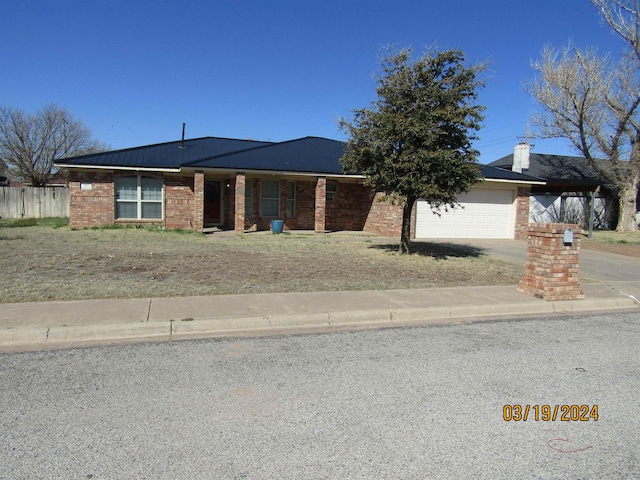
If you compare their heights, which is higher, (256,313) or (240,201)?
(240,201)

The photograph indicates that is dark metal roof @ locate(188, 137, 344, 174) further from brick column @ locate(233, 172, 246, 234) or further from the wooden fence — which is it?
the wooden fence

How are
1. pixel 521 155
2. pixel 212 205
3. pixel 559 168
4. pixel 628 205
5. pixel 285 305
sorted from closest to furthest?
1. pixel 285 305
2. pixel 212 205
3. pixel 628 205
4. pixel 521 155
5. pixel 559 168

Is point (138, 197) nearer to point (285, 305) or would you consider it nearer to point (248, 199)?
point (248, 199)

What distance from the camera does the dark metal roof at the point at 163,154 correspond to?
1878 cm

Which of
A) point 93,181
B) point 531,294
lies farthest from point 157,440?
point 93,181

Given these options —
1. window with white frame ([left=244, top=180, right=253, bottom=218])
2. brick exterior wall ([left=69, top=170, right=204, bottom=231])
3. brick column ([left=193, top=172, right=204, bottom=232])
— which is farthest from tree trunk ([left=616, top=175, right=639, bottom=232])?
brick exterior wall ([left=69, top=170, right=204, bottom=231])

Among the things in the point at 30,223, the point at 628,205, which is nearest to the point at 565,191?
the point at 628,205

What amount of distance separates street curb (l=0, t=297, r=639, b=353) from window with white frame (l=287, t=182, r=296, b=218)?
14627 mm

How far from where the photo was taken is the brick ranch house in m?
18.8

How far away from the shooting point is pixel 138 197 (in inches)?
768

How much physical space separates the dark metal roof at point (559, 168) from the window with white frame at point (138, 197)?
22829 millimetres

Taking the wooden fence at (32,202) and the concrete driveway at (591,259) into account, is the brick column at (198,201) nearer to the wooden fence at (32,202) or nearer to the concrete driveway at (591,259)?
the concrete driveway at (591,259)

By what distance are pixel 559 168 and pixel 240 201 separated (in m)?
24.2

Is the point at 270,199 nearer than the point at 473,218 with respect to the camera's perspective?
No
